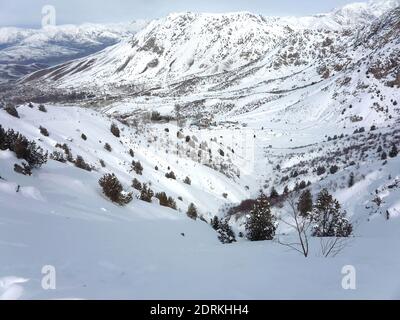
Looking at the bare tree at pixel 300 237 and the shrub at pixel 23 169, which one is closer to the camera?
the bare tree at pixel 300 237

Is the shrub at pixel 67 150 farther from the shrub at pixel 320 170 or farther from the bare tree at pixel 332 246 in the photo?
the shrub at pixel 320 170

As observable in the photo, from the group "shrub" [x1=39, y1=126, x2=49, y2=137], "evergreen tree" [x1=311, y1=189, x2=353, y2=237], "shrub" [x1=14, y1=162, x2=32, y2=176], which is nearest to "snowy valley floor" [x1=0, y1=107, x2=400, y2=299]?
"shrub" [x1=14, y1=162, x2=32, y2=176]

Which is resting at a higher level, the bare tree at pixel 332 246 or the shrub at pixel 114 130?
the shrub at pixel 114 130

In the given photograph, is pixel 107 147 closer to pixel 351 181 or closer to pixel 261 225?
pixel 261 225

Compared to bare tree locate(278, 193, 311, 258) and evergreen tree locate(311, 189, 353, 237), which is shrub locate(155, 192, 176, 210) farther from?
evergreen tree locate(311, 189, 353, 237)

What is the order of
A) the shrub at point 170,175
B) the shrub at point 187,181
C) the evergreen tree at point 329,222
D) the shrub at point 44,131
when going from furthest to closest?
the shrub at point 187,181, the shrub at point 170,175, the shrub at point 44,131, the evergreen tree at point 329,222

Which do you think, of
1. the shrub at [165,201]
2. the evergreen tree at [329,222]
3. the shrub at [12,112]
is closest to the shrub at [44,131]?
the shrub at [12,112]

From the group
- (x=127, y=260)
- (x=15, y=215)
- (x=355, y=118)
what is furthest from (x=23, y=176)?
(x=355, y=118)

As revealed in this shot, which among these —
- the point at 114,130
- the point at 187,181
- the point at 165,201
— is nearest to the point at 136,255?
the point at 165,201

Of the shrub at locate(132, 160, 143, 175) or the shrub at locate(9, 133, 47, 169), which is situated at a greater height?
the shrub at locate(132, 160, 143, 175)
